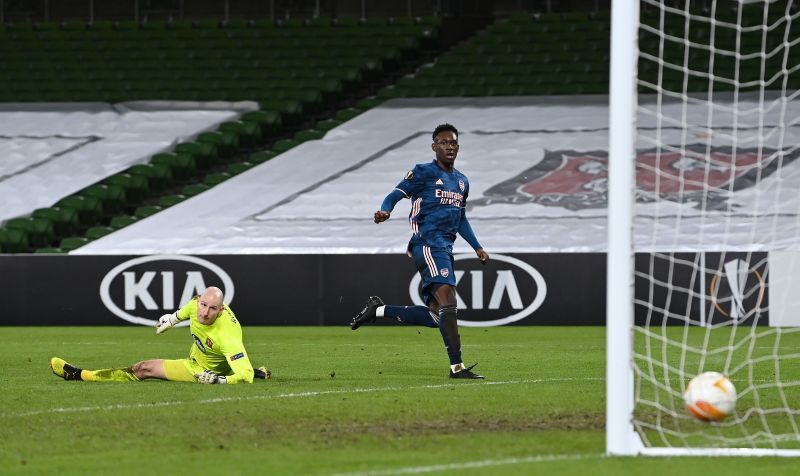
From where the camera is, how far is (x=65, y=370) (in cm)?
1099

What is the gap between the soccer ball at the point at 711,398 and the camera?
720 cm

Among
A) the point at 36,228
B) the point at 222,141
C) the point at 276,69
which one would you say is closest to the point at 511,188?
the point at 222,141

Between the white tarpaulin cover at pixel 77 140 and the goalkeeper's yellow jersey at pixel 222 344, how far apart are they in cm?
1329

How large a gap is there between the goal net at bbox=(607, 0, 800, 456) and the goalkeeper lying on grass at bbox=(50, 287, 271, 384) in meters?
3.05

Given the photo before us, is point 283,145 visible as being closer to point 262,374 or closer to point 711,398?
point 262,374

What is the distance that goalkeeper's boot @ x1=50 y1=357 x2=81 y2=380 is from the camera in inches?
432

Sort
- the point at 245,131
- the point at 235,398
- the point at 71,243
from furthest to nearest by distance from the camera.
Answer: the point at 245,131
the point at 71,243
the point at 235,398

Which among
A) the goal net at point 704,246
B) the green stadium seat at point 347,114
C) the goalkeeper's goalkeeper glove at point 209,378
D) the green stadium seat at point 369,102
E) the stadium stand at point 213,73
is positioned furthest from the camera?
the green stadium seat at point 369,102

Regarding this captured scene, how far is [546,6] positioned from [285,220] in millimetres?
10127

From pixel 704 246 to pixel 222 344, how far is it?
1069cm

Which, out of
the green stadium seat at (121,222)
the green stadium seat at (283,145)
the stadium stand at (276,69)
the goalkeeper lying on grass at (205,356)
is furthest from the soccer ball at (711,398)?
the green stadium seat at (283,145)

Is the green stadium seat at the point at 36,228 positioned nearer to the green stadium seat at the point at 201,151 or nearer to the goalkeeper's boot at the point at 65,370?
the green stadium seat at the point at 201,151

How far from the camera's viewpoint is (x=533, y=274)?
18.4m

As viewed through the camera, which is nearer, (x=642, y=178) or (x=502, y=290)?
(x=502, y=290)
